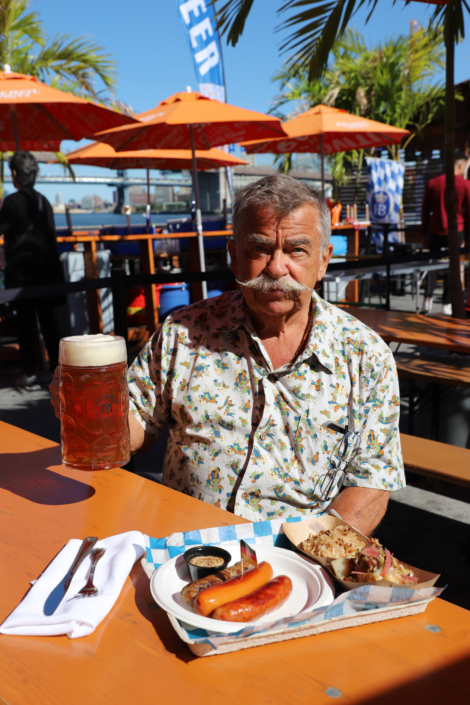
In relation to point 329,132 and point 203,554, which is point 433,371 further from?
point 329,132

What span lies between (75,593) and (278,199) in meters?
1.15

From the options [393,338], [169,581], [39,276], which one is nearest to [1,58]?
[39,276]

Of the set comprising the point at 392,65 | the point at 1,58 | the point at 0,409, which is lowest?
the point at 0,409

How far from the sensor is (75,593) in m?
0.98

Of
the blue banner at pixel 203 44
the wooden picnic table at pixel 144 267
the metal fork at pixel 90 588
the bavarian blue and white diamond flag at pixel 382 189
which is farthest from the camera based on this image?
the bavarian blue and white diamond flag at pixel 382 189

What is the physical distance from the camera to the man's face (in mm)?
1662

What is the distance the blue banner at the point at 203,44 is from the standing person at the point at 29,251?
4.90 m

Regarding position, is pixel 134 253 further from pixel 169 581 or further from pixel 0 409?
pixel 169 581

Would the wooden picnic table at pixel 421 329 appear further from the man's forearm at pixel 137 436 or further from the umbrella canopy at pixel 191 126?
the umbrella canopy at pixel 191 126

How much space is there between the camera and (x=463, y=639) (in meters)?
0.86

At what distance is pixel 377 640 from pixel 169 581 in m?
0.35

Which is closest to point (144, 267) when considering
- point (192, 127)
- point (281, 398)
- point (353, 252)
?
point (192, 127)

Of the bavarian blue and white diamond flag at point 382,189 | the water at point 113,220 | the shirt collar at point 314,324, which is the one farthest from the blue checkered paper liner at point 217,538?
the water at point 113,220

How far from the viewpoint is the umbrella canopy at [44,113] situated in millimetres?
5215
